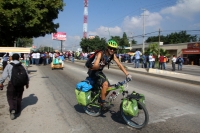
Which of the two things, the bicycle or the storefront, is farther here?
the storefront

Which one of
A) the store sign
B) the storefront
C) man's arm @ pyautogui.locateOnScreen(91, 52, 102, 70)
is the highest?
the store sign

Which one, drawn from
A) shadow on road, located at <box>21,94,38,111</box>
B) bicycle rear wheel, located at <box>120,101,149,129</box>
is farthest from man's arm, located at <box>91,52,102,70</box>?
shadow on road, located at <box>21,94,38,111</box>

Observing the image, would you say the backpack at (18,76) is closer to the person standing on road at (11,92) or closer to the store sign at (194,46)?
the person standing on road at (11,92)

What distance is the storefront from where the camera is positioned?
3958 cm

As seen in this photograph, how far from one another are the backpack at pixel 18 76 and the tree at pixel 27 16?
44.3 feet

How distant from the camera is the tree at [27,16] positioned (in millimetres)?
17312

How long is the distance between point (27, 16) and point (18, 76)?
51.5 feet

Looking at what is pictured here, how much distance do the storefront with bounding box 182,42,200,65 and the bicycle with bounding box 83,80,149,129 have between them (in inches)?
1500

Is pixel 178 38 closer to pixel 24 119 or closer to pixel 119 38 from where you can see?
pixel 119 38

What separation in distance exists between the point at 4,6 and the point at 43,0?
4253 millimetres

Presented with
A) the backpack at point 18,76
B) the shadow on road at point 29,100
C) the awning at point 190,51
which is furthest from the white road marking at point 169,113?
the awning at point 190,51

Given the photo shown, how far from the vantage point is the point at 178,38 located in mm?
→ 83000

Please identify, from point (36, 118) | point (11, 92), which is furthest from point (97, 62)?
point (11, 92)

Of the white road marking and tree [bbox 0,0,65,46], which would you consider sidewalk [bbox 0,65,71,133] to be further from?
tree [bbox 0,0,65,46]
